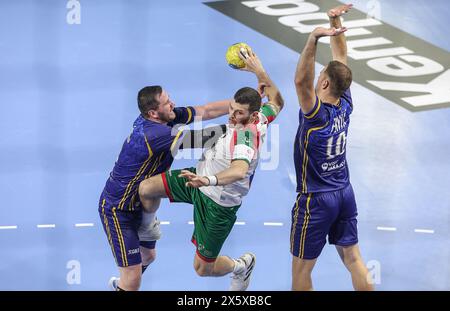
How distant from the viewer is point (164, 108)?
8250 mm

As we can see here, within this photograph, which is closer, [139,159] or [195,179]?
[195,179]

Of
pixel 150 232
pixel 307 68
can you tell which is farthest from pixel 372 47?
pixel 307 68

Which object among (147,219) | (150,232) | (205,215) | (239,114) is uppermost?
(239,114)

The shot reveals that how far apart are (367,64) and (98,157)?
12.2 feet

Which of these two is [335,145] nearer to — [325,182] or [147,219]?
[325,182]

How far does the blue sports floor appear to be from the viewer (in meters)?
9.25

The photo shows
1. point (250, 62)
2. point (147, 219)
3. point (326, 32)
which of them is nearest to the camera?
point (326, 32)

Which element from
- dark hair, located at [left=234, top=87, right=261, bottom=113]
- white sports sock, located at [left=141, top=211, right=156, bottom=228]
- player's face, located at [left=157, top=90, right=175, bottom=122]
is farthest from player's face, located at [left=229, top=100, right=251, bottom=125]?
white sports sock, located at [left=141, top=211, right=156, bottom=228]

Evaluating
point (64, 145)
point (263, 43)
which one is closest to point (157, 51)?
point (263, 43)

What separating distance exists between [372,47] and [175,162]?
134 inches

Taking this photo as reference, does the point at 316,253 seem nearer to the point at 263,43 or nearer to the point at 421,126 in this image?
the point at 421,126

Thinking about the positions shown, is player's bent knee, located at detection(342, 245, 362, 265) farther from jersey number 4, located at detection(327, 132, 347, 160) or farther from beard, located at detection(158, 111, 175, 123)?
beard, located at detection(158, 111, 175, 123)

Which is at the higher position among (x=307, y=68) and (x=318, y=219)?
(x=307, y=68)

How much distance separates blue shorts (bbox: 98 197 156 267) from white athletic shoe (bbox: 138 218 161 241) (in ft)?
0.65
